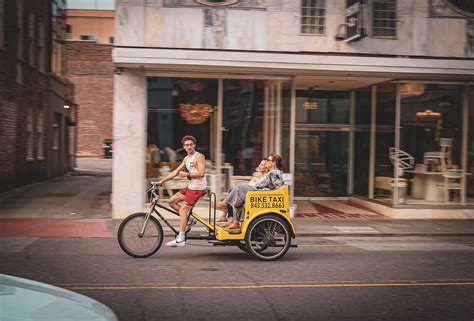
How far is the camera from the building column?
49.2 ft

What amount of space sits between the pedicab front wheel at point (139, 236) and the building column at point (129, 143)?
18.4ft

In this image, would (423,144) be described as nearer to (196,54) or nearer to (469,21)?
(469,21)

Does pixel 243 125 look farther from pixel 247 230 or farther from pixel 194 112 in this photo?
pixel 247 230

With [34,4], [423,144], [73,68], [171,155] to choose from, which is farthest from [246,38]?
[73,68]

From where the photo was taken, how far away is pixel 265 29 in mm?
15109

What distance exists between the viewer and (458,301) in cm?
693

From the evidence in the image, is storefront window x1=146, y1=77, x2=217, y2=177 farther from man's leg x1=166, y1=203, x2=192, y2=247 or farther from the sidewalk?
man's leg x1=166, y1=203, x2=192, y2=247

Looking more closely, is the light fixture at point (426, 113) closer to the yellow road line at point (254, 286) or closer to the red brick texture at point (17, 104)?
the yellow road line at point (254, 286)

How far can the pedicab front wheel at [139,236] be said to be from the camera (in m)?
9.39

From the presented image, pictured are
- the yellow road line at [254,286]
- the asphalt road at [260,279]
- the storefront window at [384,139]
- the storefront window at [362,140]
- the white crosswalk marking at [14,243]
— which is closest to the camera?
the asphalt road at [260,279]

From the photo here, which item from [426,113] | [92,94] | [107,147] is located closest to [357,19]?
[426,113]

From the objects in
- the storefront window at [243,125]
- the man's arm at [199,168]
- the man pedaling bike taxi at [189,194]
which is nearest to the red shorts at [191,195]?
the man pedaling bike taxi at [189,194]

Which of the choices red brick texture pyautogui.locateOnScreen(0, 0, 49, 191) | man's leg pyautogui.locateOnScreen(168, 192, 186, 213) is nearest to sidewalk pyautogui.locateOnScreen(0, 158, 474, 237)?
man's leg pyautogui.locateOnScreen(168, 192, 186, 213)

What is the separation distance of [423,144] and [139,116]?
25.3 feet
